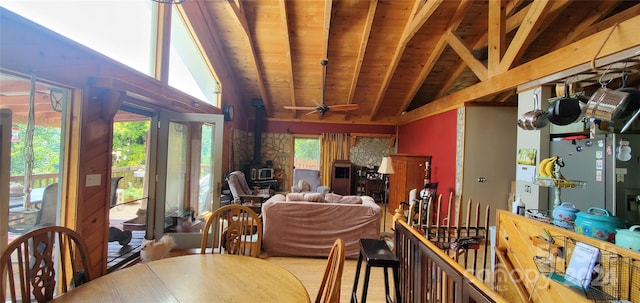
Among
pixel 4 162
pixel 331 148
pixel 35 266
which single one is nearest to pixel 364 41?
pixel 331 148

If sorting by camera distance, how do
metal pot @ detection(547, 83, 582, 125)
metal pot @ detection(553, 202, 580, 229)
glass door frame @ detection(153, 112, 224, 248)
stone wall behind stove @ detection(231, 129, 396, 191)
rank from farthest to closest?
1. stone wall behind stove @ detection(231, 129, 396, 191)
2. glass door frame @ detection(153, 112, 224, 248)
3. metal pot @ detection(547, 83, 582, 125)
4. metal pot @ detection(553, 202, 580, 229)

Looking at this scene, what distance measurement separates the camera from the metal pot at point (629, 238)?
1437 mm

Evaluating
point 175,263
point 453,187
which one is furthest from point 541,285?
point 453,187

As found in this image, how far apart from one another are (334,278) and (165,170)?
11.3ft

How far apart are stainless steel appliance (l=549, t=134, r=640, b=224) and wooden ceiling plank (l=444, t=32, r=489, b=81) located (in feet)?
5.01

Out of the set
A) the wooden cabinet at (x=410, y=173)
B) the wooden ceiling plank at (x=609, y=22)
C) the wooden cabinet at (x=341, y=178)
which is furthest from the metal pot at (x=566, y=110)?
the wooden cabinet at (x=341, y=178)

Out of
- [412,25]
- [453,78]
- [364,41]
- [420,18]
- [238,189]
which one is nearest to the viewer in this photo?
[420,18]

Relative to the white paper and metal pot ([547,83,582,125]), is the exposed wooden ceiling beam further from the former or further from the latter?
the white paper

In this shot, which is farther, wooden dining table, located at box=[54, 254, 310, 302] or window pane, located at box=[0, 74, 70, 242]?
window pane, located at box=[0, 74, 70, 242]

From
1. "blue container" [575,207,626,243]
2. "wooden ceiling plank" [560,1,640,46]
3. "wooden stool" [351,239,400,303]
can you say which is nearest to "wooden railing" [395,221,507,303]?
"wooden stool" [351,239,400,303]

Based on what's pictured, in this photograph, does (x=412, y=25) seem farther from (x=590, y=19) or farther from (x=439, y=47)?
(x=590, y=19)

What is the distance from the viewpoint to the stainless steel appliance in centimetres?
274

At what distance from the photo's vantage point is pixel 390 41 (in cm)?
537

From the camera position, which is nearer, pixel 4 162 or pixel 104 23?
pixel 4 162
